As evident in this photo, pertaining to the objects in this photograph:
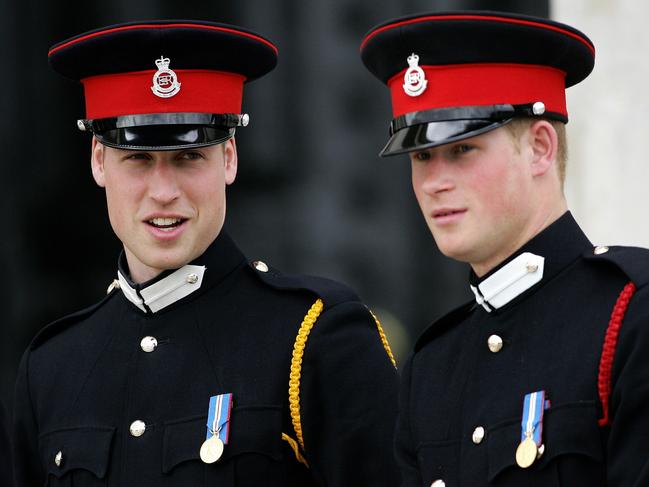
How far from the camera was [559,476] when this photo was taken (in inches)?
126

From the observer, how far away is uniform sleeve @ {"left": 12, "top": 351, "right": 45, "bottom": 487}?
14.0ft

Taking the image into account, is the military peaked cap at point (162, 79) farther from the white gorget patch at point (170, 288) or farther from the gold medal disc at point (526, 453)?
the gold medal disc at point (526, 453)

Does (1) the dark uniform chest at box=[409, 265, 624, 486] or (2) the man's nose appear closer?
(1) the dark uniform chest at box=[409, 265, 624, 486]

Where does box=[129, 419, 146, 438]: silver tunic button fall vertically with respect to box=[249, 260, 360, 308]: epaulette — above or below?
below

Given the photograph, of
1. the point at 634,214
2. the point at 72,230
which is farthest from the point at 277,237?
the point at 634,214

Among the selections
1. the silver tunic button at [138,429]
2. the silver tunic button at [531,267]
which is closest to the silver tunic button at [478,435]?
the silver tunic button at [531,267]

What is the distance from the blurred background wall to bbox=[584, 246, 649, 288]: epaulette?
2.92 m

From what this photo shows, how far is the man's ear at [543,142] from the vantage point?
345cm

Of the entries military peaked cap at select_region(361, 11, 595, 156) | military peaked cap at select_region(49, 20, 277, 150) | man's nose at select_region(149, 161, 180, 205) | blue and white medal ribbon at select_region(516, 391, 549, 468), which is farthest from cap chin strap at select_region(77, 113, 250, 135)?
blue and white medal ribbon at select_region(516, 391, 549, 468)


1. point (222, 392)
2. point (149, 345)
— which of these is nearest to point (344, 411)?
point (222, 392)

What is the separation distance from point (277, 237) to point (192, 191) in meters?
2.45

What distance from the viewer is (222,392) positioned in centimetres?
398

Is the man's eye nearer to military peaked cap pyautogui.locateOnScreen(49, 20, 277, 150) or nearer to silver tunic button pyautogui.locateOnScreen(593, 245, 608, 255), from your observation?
silver tunic button pyautogui.locateOnScreen(593, 245, 608, 255)

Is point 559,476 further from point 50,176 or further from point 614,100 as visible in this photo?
point 50,176
